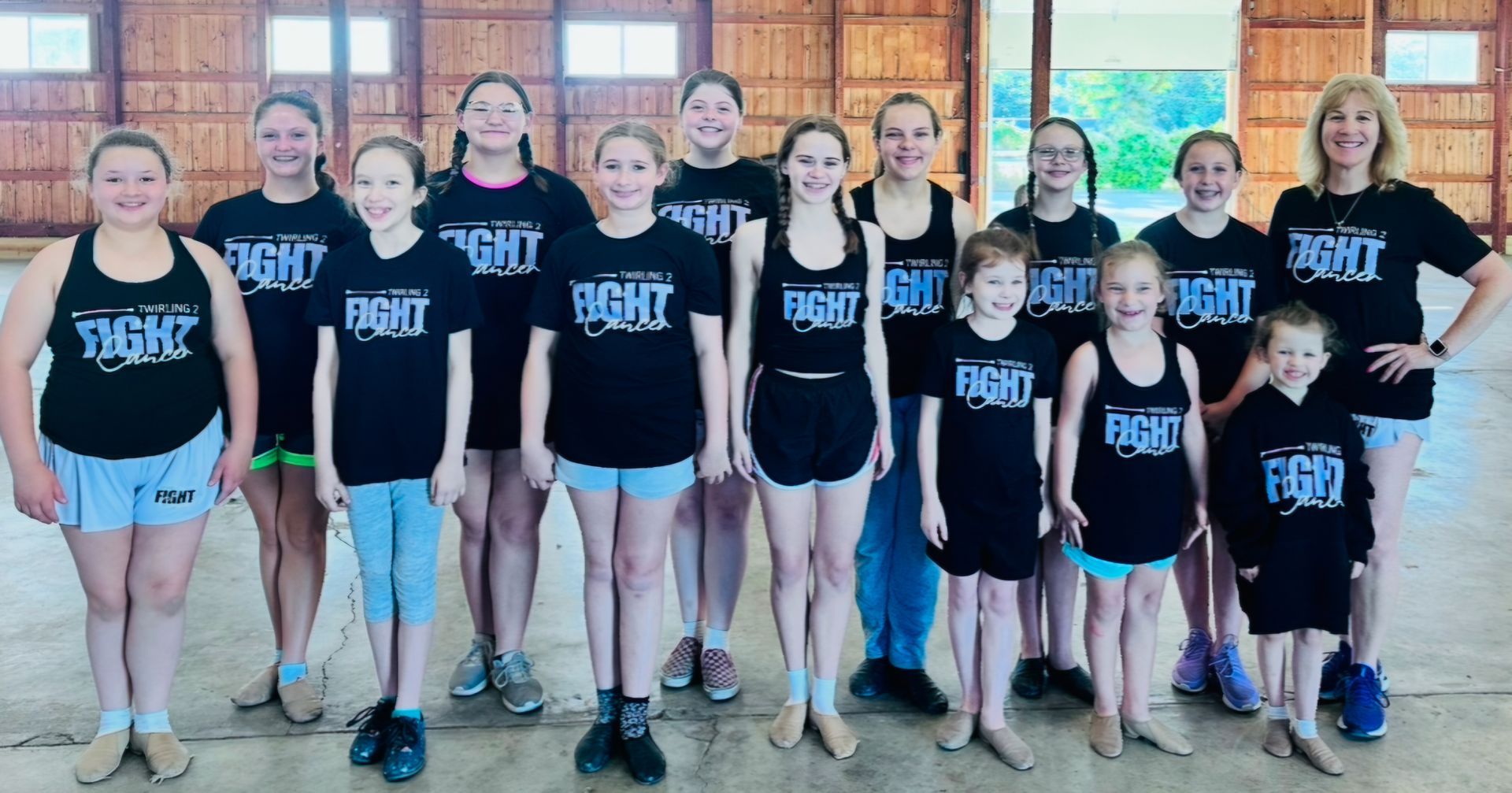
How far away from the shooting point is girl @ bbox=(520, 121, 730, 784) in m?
2.61

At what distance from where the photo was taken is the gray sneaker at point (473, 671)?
10.2ft

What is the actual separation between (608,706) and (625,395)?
0.72 metres

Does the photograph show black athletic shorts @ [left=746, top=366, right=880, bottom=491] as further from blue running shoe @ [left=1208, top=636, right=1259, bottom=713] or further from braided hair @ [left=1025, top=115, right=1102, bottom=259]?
blue running shoe @ [left=1208, top=636, right=1259, bottom=713]

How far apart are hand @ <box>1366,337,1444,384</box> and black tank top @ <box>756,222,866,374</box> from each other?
123cm

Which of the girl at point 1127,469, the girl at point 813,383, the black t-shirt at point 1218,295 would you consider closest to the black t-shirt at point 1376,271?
the black t-shirt at point 1218,295

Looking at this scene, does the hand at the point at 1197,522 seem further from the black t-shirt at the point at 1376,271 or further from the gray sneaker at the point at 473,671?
the gray sneaker at the point at 473,671

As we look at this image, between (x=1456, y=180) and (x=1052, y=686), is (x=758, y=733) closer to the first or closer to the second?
(x=1052, y=686)

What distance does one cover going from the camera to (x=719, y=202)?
3.08 m

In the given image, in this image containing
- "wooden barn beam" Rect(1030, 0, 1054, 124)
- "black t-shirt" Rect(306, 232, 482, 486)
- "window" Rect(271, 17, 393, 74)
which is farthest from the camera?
"window" Rect(271, 17, 393, 74)

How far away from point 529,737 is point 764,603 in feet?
3.92

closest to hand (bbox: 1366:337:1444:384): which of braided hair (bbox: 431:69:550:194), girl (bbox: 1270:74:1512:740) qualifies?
girl (bbox: 1270:74:1512:740)

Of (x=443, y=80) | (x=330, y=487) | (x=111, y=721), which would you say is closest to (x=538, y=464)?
(x=330, y=487)

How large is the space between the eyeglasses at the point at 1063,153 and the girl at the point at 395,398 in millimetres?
1413

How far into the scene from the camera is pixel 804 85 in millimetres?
14766
